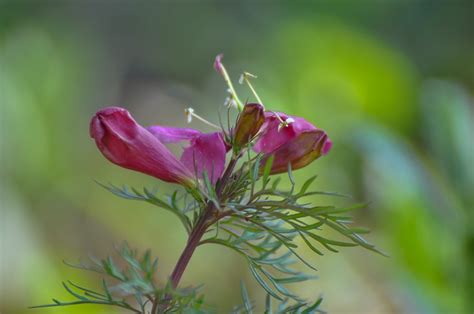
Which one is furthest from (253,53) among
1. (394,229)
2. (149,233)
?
(394,229)

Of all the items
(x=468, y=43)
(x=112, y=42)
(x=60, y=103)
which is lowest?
(x=60, y=103)

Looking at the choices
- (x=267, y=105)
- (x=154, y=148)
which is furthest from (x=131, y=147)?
(x=267, y=105)

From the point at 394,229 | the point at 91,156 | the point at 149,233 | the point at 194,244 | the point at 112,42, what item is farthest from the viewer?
the point at 112,42

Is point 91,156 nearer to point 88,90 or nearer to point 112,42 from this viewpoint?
point 88,90

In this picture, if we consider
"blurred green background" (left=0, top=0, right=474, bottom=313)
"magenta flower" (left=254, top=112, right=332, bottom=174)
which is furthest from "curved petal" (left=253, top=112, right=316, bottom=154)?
"blurred green background" (left=0, top=0, right=474, bottom=313)

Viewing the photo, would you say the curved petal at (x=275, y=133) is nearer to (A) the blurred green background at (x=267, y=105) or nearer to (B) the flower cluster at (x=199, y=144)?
(B) the flower cluster at (x=199, y=144)

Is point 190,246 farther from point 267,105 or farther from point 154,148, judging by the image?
point 267,105

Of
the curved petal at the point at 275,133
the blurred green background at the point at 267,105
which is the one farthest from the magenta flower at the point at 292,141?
the blurred green background at the point at 267,105
